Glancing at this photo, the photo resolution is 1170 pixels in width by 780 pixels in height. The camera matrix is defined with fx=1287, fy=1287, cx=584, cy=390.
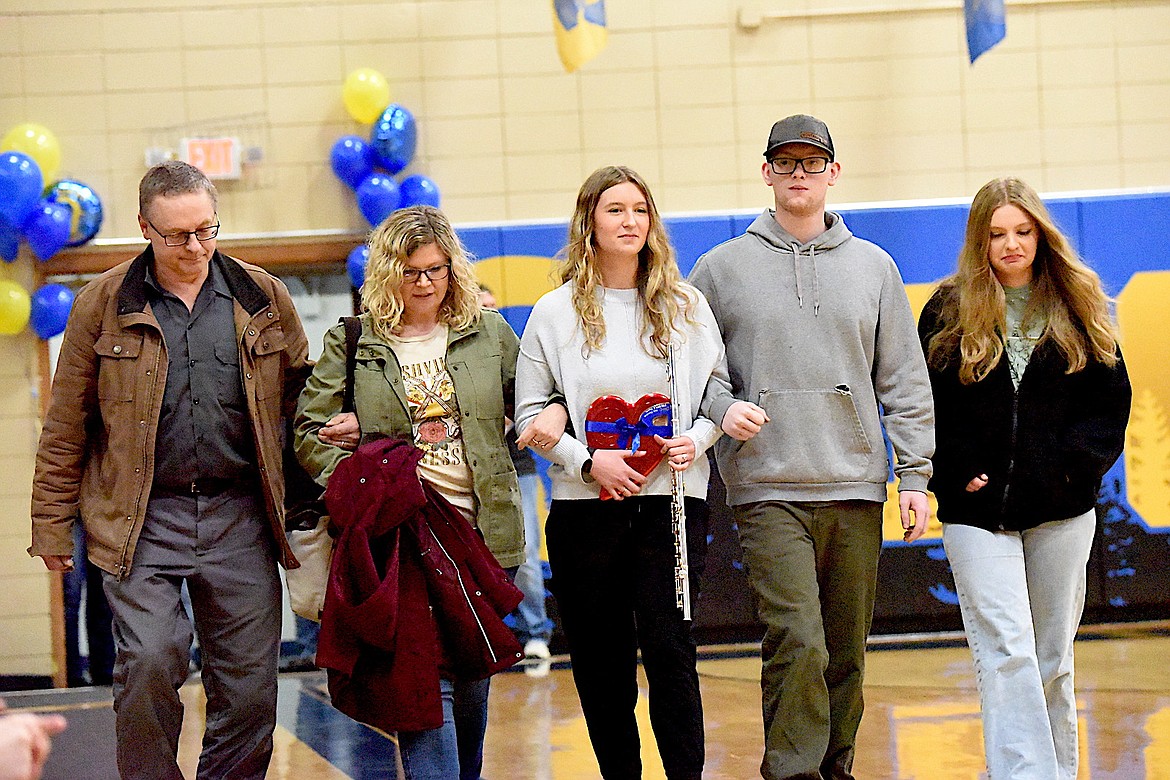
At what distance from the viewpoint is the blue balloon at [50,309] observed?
20.5ft

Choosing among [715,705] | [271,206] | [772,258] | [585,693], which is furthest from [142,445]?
[271,206]

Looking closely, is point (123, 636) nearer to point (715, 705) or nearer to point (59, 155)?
point (715, 705)

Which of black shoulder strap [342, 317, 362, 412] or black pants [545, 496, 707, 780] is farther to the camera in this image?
black shoulder strap [342, 317, 362, 412]

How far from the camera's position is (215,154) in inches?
255

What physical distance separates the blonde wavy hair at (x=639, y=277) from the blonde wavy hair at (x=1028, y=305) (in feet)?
2.44

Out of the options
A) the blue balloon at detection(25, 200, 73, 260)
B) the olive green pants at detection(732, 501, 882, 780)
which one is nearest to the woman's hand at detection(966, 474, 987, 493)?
the olive green pants at detection(732, 501, 882, 780)

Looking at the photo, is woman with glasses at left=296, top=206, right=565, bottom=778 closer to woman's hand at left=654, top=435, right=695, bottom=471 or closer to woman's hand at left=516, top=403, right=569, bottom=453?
woman's hand at left=516, top=403, right=569, bottom=453

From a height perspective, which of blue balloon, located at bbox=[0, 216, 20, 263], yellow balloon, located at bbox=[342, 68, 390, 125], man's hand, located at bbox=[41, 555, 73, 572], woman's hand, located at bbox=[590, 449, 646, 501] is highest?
yellow balloon, located at bbox=[342, 68, 390, 125]

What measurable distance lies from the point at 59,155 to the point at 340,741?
11.2 feet

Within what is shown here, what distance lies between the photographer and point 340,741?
15.6 ft

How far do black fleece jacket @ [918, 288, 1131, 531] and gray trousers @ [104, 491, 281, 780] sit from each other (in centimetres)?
180

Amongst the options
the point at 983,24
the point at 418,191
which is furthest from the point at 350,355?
the point at 983,24

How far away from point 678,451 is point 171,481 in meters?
1.25

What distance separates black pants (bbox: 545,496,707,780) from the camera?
306 cm
